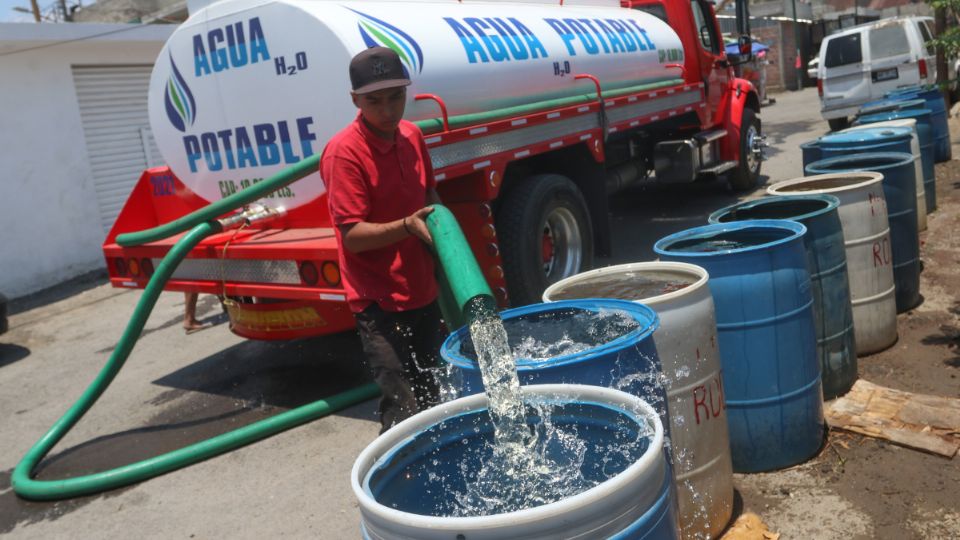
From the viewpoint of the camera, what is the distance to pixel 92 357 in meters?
7.67

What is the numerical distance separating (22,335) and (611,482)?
9398mm

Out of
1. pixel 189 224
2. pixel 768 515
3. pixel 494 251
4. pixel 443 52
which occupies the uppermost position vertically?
pixel 443 52

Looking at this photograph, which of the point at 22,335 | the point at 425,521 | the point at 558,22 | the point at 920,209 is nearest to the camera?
the point at 425,521

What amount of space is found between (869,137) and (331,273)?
4.22m

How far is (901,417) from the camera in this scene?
13.0 feet

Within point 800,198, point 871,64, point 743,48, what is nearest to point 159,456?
point 800,198

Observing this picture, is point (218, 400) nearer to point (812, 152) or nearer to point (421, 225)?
point (421, 225)

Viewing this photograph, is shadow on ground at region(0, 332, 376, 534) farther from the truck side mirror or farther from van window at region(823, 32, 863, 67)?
van window at region(823, 32, 863, 67)

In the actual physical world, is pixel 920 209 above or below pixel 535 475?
below

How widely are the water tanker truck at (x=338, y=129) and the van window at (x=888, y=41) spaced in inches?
384

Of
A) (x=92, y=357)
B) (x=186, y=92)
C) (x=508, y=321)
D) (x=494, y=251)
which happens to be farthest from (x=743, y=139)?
(x=508, y=321)

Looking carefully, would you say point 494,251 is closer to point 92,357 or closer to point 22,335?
point 92,357

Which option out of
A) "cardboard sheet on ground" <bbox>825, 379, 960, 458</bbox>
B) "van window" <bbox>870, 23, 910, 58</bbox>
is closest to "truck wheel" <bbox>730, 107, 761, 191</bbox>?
"van window" <bbox>870, 23, 910, 58</bbox>

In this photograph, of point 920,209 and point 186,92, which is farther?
point 920,209
